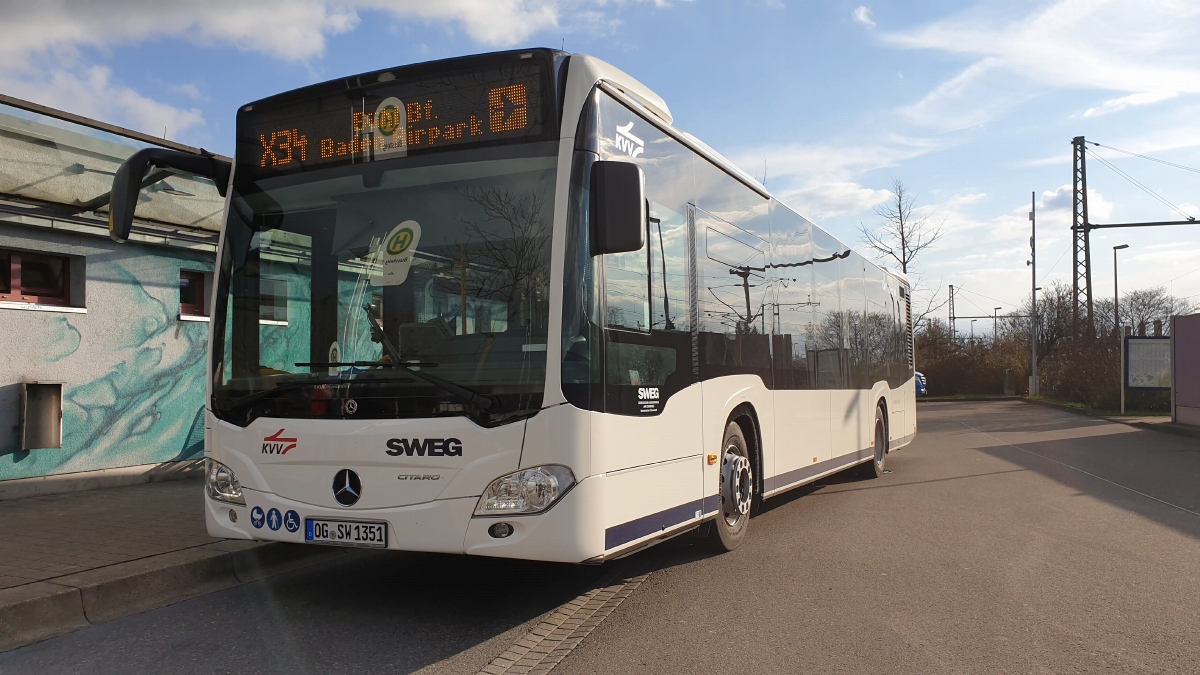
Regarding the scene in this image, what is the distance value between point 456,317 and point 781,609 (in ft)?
8.41

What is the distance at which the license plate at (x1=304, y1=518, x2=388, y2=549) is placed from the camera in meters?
5.12

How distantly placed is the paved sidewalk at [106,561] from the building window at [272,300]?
186 centimetres

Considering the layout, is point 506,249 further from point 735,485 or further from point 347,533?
point 735,485

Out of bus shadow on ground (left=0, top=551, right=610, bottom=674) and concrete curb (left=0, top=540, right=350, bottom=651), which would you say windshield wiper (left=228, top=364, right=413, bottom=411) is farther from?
concrete curb (left=0, top=540, right=350, bottom=651)

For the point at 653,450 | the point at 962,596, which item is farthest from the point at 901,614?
the point at 653,450

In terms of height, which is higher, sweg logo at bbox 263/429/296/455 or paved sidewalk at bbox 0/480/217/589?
sweg logo at bbox 263/429/296/455

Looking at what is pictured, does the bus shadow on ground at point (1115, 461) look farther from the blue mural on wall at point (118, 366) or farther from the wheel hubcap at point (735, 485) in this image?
the blue mural on wall at point (118, 366)

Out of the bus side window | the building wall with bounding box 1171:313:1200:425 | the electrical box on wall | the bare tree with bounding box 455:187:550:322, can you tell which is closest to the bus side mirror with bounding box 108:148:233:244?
the bare tree with bounding box 455:187:550:322

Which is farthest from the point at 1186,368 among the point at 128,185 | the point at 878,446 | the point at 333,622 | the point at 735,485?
the point at 128,185

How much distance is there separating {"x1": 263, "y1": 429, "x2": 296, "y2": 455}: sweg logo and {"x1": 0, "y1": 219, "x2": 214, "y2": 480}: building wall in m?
5.52

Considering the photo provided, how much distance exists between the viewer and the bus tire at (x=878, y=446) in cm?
1291

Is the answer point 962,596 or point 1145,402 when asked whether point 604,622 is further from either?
point 1145,402

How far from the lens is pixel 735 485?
722cm

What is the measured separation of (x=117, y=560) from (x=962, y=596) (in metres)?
5.52
